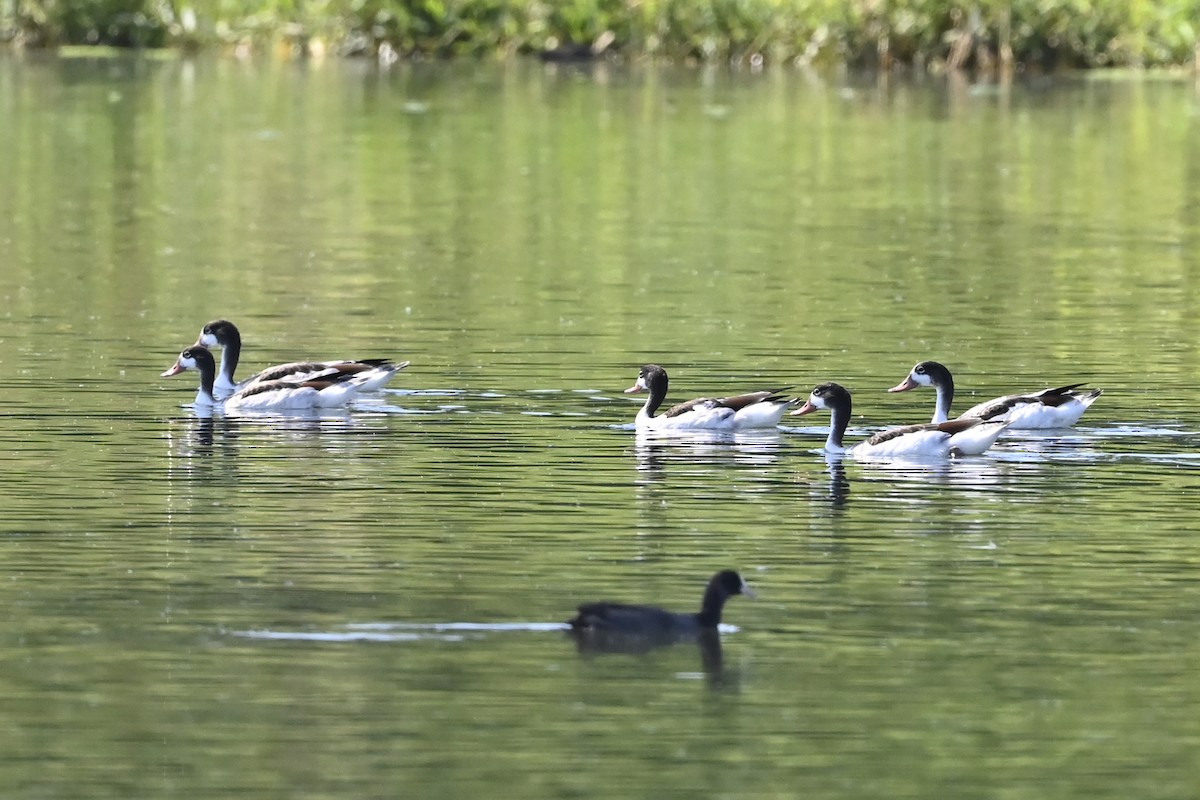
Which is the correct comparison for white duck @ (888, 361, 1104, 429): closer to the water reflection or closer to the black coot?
the water reflection

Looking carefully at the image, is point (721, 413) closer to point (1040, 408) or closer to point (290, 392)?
point (1040, 408)

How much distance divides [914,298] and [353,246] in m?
8.17

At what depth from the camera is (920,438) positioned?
1862 cm

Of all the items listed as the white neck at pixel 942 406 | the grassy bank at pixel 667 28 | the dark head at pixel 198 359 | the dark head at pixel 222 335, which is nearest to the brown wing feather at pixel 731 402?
the white neck at pixel 942 406

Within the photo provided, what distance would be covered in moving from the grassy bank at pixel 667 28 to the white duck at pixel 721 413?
4711cm

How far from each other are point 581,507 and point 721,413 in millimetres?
3430

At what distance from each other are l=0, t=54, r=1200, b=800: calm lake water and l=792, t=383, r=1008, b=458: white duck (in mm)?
240

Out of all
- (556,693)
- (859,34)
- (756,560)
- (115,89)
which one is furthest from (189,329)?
(859,34)

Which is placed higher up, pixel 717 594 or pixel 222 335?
pixel 222 335

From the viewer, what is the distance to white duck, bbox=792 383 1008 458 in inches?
730

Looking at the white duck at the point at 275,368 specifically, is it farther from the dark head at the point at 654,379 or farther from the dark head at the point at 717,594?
the dark head at the point at 717,594

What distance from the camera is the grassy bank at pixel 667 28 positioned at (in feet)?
222

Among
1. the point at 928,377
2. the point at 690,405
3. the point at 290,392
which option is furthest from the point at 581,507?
the point at 290,392

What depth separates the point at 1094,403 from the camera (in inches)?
832
